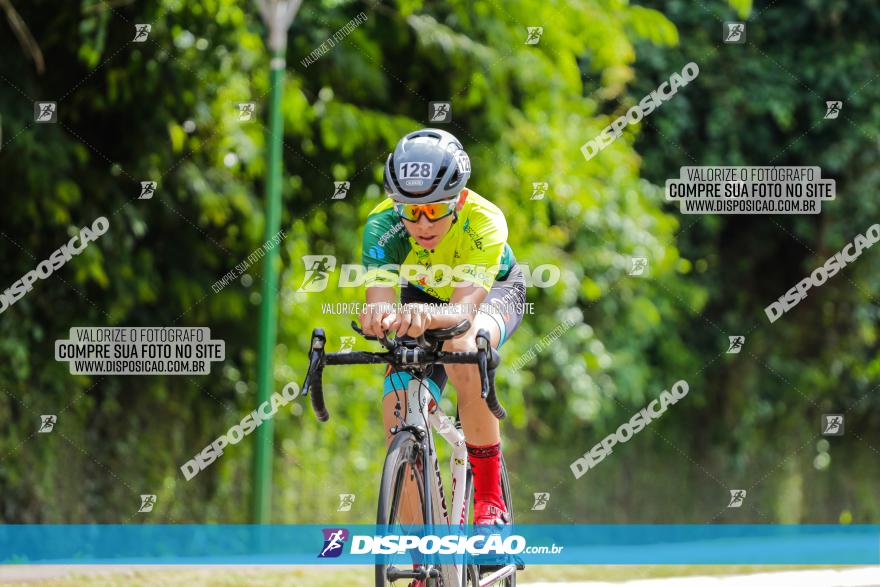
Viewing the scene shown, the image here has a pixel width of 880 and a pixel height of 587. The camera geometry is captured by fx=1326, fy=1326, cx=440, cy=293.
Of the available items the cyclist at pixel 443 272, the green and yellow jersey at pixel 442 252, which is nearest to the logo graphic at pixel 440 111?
the cyclist at pixel 443 272

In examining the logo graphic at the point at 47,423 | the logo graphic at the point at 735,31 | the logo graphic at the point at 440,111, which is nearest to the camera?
the logo graphic at the point at 47,423

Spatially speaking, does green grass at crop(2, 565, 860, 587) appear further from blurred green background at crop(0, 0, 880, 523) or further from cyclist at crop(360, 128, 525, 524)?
blurred green background at crop(0, 0, 880, 523)

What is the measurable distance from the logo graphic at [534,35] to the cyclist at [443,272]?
6.42 metres

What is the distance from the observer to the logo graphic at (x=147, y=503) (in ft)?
37.1

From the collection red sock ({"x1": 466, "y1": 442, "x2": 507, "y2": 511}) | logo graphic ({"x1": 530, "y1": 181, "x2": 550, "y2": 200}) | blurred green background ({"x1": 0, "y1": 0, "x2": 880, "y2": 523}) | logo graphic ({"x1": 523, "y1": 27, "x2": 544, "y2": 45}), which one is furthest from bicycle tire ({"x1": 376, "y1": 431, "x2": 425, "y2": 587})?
logo graphic ({"x1": 530, "y1": 181, "x2": 550, "y2": 200})

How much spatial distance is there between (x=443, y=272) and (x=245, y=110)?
19.6ft

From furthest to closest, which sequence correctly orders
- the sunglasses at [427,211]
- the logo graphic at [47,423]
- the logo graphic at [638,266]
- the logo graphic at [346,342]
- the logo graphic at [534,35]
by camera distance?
the logo graphic at [638,266] < the logo graphic at [534,35] < the logo graphic at [47,423] < the logo graphic at [346,342] < the sunglasses at [427,211]

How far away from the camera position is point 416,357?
4793 millimetres

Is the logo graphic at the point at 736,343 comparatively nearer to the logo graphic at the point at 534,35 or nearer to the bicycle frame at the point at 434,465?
the logo graphic at the point at 534,35

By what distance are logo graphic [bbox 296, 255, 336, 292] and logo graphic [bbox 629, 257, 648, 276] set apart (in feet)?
12.6

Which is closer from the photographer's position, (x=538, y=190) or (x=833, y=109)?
(x=538, y=190)

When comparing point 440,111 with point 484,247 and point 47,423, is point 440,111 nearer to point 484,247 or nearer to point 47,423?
point 47,423

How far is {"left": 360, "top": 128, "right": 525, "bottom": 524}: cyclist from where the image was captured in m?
5.02

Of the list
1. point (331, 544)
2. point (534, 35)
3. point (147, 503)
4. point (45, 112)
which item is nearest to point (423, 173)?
point (331, 544)
